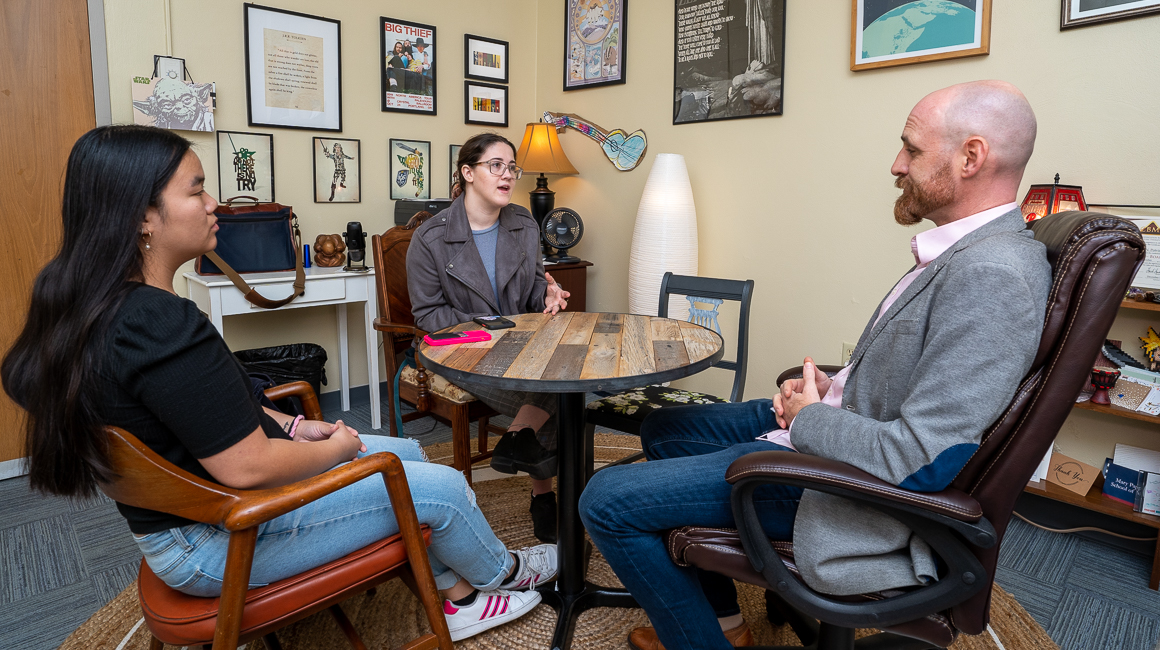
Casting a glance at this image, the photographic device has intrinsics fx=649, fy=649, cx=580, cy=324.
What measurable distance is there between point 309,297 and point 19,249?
1.10m

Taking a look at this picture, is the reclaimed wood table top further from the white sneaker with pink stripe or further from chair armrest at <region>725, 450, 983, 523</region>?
the white sneaker with pink stripe

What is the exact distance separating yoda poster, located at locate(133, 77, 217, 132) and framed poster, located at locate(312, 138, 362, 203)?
0.52 metres

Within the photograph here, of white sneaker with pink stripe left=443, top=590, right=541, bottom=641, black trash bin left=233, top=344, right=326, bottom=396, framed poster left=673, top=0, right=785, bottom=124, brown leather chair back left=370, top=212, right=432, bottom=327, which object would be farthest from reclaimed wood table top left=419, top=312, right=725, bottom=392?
framed poster left=673, top=0, right=785, bottom=124

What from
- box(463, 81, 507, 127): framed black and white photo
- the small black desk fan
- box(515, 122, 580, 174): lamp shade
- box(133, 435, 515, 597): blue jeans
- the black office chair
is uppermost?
box(463, 81, 507, 127): framed black and white photo

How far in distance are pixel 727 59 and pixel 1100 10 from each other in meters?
1.45

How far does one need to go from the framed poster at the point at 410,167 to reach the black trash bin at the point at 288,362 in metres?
1.00

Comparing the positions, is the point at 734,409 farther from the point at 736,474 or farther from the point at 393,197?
the point at 393,197

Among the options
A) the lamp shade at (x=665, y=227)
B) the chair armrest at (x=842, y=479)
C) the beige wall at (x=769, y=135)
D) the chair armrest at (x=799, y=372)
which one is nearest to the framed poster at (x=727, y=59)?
the beige wall at (x=769, y=135)

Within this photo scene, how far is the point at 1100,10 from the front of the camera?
7.00 ft

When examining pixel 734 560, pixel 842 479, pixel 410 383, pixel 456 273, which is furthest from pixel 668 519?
pixel 410 383

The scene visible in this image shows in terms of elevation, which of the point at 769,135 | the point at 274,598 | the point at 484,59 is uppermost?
the point at 484,59

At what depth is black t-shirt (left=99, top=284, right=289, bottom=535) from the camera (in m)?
1.00

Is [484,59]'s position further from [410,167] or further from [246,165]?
[246,165]

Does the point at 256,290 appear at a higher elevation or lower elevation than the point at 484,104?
lower
